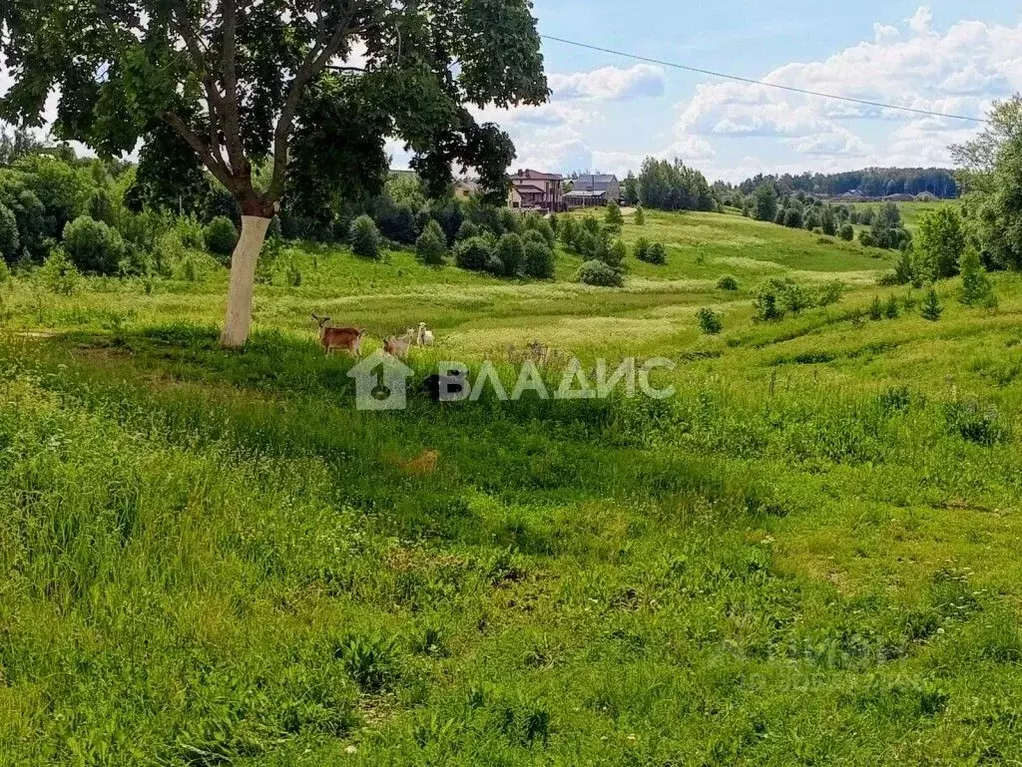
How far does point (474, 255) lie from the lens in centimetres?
9662

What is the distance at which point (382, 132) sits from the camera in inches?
773

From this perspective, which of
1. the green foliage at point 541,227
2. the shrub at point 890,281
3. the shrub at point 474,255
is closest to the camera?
the shrub at point 890,281

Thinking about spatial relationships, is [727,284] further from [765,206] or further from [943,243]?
[765,206]

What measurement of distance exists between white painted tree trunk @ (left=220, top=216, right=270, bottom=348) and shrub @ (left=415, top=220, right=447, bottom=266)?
76298 millimetres

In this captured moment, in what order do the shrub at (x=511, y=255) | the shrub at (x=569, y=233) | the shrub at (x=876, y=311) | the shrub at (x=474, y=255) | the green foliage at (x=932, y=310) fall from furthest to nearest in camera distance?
1. the shrub at (x=569, y=233)
2. the shrub at (x=511, y=255)
3. the shrub at (x=474, y=255)
4. the shrub at (x=876, y=311)
5. the green foliage at (x=932, y=310)

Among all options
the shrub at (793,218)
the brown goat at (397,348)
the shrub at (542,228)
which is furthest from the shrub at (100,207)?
the shrub at (793,218)

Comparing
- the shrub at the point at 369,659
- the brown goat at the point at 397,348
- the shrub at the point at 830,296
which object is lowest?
the shrub at the point at 369,659

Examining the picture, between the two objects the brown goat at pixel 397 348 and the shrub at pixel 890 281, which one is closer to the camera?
the brown goat at pixel 397 348

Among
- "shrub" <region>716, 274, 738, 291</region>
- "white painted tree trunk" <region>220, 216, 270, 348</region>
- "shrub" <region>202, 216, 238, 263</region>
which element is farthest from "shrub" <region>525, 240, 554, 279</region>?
"white painted tree trunk" <region>220, 216, 270, 348</region>

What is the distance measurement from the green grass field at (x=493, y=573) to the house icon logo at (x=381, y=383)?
42 cm

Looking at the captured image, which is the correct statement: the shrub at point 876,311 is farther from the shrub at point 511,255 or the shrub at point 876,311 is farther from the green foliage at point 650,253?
the green foliage at point 650,253

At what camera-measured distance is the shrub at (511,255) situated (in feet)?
316

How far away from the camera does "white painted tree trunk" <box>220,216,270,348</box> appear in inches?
736

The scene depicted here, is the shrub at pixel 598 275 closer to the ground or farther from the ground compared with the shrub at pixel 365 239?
closer to the ground
